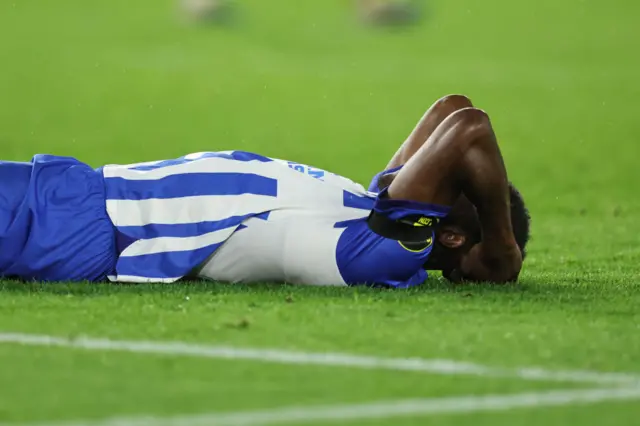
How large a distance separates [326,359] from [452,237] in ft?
5.87

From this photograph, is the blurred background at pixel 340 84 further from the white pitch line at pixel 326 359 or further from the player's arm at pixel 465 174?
the white pitch line at pixel 326 359

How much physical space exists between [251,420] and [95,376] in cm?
74

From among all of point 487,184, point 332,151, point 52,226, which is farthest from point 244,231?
point 332,151

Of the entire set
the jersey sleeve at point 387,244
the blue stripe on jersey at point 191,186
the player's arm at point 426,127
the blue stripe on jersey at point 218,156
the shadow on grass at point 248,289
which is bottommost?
the shadow on grass at point 248,289

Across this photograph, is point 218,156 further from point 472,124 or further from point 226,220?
point 472,124

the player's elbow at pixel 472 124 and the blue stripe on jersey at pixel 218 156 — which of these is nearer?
the player's elbow at pixel 472 124

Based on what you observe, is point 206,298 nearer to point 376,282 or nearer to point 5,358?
point 376,282

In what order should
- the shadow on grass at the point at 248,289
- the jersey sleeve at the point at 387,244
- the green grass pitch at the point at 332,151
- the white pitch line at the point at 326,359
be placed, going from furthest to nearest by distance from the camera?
1. the jersey sleeve at the point at 387,244
2. the shadow on grass at the point at 248,289
3. the white pitch line at the point at 326,359
4. the green grass pitch at the point at 332,151

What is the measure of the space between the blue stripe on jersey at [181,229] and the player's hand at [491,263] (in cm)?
100

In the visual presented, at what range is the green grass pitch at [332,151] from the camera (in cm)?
447

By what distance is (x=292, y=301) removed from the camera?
593cm

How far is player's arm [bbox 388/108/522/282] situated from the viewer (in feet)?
20.2

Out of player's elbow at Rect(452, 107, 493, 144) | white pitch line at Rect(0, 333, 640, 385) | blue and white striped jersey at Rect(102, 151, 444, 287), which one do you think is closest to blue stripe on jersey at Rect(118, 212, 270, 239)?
blue and white striped jersey at Rect(102, 151, 444, 287)

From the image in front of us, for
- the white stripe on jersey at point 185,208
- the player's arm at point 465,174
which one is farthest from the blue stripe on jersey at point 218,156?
the player's arm at point 465,174
